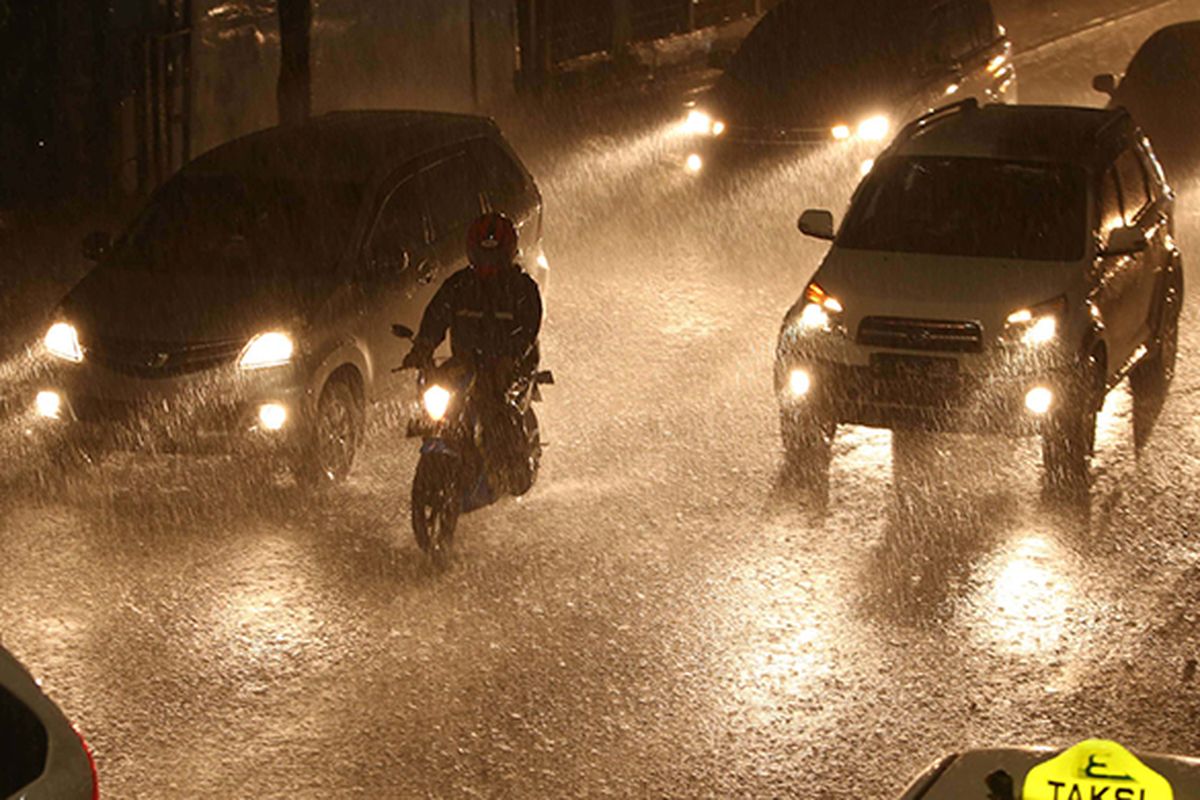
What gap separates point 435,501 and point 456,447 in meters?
0.30

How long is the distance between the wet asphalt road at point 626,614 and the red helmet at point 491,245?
1.48 metres

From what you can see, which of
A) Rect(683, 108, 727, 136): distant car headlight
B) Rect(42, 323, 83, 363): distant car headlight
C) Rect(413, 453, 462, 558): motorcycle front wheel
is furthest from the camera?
Rect(683, 108, 727, 136): distant car headlight

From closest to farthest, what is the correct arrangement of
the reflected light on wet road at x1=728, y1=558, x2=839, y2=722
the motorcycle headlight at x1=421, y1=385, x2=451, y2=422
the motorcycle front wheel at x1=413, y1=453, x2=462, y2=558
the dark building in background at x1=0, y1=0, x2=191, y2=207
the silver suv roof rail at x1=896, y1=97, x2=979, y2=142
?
the reflected light on wet road at x1=728, y1=558, x2=839, y2=722, the motorcycle front wheel at x1=413, y1=453, x2=462, y2=558, the motorcycle headlight at x1=421, y1=385, x2=451, y2=422, the silver suv roof rail at x1=896, y1=97, x2=979, y2=142, the dark building in background at x1=0, y1=0, x2=191, y2=207

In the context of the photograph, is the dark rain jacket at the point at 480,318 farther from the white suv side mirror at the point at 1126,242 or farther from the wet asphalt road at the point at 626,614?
the white suv side mirror at the point at 1126,242

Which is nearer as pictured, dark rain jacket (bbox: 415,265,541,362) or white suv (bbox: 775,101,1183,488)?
dark rain jacket (bbox: 415,265,541,362)

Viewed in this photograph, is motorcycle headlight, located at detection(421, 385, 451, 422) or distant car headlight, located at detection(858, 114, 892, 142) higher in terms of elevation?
motorcycle headlight, located at detection(421, 385, 451, 422)

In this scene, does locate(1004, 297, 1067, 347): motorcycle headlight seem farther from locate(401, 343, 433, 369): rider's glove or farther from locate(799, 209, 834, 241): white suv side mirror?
locate(401, 343, 433, 369): rider's glove

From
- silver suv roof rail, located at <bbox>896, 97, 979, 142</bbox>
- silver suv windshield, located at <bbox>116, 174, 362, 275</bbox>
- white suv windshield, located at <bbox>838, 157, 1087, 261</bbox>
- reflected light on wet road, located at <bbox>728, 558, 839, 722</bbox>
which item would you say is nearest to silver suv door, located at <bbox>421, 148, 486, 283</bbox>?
silver suv windshield, located at <bbox>116, 174, 362, 275</bbox>

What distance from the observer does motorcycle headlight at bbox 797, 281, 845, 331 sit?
12.1m

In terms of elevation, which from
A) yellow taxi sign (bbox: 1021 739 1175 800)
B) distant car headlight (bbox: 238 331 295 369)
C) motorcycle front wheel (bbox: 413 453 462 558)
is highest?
yellow taxi sign (bbox: 1021 739 1175 800)

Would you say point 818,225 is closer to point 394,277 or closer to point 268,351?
point 394,277

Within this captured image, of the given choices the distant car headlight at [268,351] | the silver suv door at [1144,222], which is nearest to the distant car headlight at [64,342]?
the distant car headlight at [268,351]

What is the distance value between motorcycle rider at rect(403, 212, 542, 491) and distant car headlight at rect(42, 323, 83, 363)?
2196mm

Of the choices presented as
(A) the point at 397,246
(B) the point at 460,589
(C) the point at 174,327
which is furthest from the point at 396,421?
(B) the point at 460,589
